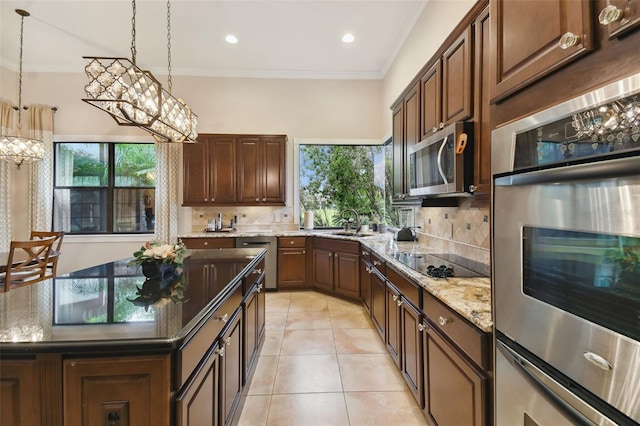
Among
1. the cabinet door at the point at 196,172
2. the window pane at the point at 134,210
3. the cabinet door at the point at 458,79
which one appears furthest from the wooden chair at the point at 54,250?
the cabinet door at the point at 458,79

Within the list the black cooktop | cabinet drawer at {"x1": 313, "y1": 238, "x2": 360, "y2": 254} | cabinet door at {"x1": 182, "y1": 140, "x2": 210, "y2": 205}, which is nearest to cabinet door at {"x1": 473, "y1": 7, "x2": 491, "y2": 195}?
the black cooktop

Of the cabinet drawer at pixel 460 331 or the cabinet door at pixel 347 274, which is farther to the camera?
the cabinet door at pixel 347 274

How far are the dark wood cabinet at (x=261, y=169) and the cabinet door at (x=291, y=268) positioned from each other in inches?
34.8

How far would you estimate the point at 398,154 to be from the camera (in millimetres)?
2953

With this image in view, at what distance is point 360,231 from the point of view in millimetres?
4344

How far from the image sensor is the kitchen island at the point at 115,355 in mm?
866

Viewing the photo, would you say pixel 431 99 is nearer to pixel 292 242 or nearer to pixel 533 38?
pixel 533 38

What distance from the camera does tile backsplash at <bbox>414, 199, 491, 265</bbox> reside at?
2031 mm

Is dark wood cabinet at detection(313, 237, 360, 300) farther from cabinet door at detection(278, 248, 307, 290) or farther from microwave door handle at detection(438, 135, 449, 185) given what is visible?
microwave door handle at detection(438, 135, 449, 185)

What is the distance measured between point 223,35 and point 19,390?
166 inches

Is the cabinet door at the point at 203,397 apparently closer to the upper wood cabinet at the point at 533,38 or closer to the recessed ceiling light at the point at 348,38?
the upper wood cabinet at the point at 533,38

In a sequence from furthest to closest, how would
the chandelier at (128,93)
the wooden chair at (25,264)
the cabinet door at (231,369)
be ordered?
the wooden chair at (25,264) → the chandelier at (128,93) → the cabinet door at (231,369)

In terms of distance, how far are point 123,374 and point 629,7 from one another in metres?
1.66

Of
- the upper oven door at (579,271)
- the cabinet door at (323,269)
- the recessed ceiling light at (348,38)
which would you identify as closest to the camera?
the upper oven door at (579,271)
